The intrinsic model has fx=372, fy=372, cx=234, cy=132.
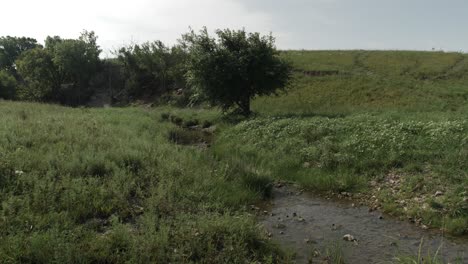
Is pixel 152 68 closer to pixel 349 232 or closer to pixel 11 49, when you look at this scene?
pixel 349 232

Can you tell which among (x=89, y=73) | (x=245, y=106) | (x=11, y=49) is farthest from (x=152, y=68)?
(x=11, y=49)

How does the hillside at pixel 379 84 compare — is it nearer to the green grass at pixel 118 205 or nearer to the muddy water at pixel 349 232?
the green grass at pixel 118 205

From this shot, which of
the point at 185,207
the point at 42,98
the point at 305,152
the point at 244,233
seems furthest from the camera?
the point at 42,98

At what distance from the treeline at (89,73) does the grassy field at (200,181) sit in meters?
34.2

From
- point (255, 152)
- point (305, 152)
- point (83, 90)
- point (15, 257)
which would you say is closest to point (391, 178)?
point (305, 152)

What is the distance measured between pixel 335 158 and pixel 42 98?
6031cm

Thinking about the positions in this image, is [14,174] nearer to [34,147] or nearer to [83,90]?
[34,147]

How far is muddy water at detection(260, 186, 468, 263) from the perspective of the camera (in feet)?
27.6

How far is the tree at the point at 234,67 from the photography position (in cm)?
2678

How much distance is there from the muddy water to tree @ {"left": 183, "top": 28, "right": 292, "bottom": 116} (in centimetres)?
1608

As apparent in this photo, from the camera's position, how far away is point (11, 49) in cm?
9556

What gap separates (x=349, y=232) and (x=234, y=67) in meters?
18.6

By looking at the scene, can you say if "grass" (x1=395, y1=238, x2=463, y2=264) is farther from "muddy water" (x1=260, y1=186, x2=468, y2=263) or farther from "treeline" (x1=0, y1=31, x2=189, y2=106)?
"treeline" (x1=0, y1=31, x2=189, y2=106)

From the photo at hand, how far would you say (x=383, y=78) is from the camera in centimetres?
4062
